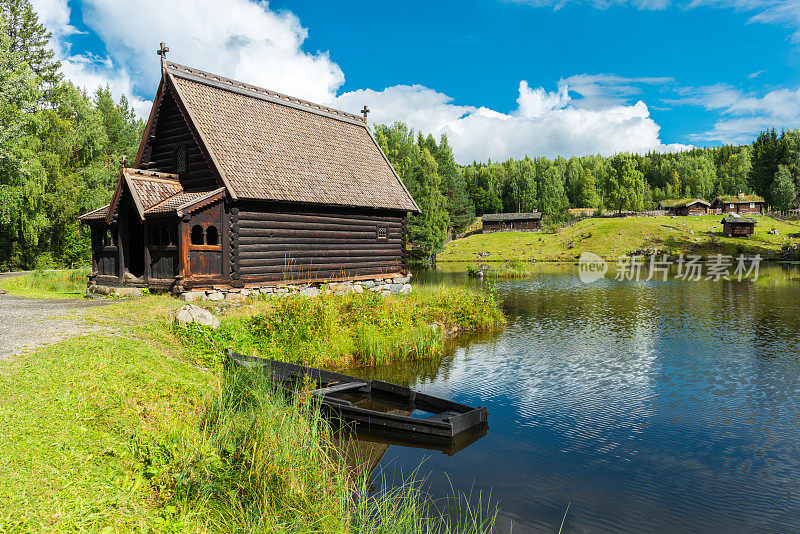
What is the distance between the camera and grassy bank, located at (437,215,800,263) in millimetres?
67500

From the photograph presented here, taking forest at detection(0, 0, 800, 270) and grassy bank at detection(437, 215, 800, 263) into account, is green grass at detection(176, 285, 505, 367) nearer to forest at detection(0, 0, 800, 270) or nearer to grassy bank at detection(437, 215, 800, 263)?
forest at detection(0, 0, 800, 270)

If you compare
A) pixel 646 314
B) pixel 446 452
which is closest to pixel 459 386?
pixel 446 452

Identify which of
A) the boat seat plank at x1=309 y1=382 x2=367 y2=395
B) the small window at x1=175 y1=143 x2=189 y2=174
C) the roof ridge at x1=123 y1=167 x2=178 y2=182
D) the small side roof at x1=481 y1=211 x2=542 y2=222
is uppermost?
the small side roof at x1=481 y1=211 x2=542 y2=222

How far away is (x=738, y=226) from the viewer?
72.3 m

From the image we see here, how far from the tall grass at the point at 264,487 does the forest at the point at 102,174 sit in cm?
2820

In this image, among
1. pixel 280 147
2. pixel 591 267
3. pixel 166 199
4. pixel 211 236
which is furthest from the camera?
pixel 591 267

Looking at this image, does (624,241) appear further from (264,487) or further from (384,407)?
(264,487)

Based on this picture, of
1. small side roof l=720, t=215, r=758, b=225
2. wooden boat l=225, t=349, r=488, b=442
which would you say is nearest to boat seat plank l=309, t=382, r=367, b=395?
wooden boat l=225, t=349, r=488, b=442

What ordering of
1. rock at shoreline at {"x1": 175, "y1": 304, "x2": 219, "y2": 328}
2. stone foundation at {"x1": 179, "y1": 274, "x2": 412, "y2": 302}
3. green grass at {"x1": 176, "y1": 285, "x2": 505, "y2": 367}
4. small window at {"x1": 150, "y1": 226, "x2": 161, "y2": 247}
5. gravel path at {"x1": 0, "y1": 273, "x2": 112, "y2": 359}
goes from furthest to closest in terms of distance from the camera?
small window at {"x1": 150, "y1": 226, "x2": 161, "y2": 247} < stone foundation at {"x1": 179, "y1": 274, "x2": 412, "y2": 302} < green grass at {"x1": 176, "y1": 285, "x2": 505, "y2": 367} < rock at shoreline at {"x1": 175, "y1": 304, "x2": 219, "y2": 328} < gravel path at {"x1": 0, "y1": 273, "x2": 112, "y2": 359}

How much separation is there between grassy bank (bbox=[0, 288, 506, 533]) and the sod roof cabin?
9.60 meters

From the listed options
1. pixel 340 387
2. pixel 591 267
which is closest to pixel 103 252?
pixel 340 387

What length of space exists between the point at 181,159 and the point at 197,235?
435cm

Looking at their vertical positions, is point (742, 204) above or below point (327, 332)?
above

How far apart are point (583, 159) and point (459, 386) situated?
15139cm
